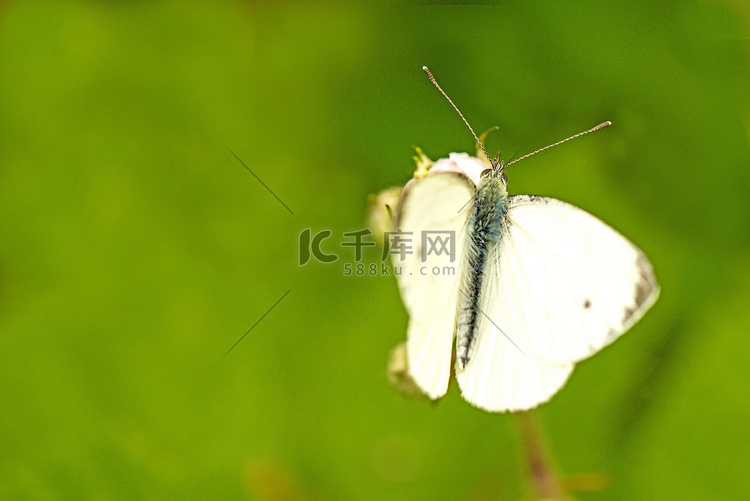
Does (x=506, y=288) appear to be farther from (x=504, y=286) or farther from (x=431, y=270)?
(x=431, y=270)

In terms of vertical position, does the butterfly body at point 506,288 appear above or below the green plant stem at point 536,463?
above

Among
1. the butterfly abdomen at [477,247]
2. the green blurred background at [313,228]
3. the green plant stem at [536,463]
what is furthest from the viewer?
the green blurred background at [313,228]

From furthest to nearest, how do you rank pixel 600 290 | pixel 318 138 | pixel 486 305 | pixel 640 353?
pixel 318 138, pixel 640 353, pixel 486 305, pixel 600 290

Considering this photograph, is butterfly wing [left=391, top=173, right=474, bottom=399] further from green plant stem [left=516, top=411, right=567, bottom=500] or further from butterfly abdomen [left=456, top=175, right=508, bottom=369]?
green plant stem [left=516, top=411, right=567, bottom=500]

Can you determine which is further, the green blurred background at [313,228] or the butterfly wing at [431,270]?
the green blurred background at [313,228]

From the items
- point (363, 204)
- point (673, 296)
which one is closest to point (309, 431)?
point (363, 204)

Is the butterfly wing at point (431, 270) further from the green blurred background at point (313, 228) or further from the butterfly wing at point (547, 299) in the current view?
the green blurred background at point (313, 228)

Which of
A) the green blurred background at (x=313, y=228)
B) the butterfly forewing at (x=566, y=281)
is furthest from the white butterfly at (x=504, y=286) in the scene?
the green blurred background at (x=313, y=228)

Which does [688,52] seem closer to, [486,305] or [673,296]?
[673,296]
